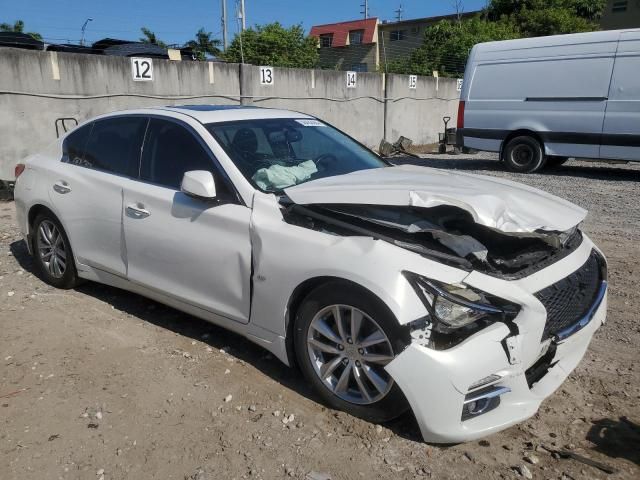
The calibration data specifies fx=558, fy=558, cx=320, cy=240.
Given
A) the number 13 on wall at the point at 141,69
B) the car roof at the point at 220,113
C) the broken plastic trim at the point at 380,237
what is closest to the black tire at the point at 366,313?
the broken plastic trim at the point at 380,237

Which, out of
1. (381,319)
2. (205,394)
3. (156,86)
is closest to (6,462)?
(205,394)

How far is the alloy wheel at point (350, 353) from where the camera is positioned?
2.75m

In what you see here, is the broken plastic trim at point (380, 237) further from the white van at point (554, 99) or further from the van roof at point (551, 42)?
the van roof at point (551, 42)

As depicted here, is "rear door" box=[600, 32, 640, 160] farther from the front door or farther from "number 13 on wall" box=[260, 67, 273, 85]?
the front door

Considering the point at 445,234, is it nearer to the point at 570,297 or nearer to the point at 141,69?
the point at 570,297

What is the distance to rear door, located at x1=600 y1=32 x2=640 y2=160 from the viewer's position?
9688 mm

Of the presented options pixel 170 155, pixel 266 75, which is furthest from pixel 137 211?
pixel 266 75

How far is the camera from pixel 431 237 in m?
2.86

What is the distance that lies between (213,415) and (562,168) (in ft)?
37.0

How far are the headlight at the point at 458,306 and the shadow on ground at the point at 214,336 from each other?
664mm

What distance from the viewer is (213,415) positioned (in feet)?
9.93

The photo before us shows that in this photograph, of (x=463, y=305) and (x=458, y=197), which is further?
(x=458, y=197)

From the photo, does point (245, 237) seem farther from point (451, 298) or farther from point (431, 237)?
point (451, 298)

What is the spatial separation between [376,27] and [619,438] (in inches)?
2099
